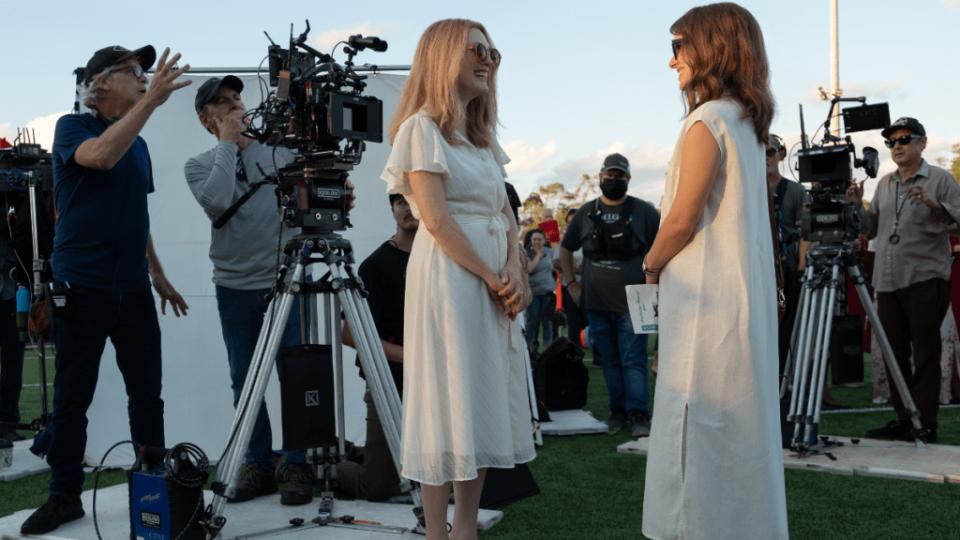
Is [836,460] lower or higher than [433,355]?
lower

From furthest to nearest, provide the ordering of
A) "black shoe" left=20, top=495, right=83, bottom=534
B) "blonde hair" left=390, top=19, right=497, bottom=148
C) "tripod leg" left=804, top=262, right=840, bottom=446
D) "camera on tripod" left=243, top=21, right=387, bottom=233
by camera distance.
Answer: "tripod leg" left=804, top=262, right=840, bottom=446, "black shoe" left=20, top=495, right=83, bottom=534, "camera on tripod" left=243, top=21, right=387, bottom=233, "blonde hair" left=390, top=19, right=497, bottom=148

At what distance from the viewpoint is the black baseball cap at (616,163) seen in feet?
18.3

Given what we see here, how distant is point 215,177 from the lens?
3.74 m

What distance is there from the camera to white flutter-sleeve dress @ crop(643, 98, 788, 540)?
216cm

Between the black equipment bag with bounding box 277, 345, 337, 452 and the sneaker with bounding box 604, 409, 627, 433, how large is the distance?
2892 millimetres

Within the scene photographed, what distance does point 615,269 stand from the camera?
5488mm

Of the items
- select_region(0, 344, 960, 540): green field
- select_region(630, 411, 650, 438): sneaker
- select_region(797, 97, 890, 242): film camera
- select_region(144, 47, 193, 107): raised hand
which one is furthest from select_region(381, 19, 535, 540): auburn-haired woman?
select_region(630, 411, 650, 438): sneaker

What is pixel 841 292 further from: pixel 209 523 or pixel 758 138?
pixel 209 523

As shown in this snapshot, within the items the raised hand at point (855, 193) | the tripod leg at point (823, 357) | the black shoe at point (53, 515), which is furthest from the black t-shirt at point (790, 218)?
the black shoe at point (53, 515)

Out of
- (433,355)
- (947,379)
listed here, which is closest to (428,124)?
(433,355)

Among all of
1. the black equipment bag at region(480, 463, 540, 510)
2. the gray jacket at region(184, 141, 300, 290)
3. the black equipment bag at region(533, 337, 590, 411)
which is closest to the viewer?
the black equipment bag at region(480, 463, 540, 510)

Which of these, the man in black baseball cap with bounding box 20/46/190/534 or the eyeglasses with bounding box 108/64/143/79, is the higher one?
the eyeglasses with bounding box 108/64/143/79

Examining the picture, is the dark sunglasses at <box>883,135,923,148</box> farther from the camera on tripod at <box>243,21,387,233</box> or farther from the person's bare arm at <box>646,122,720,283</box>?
the camera on tripod at <box>243,21,387,233</box>

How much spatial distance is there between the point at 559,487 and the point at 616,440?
1.28 meters
